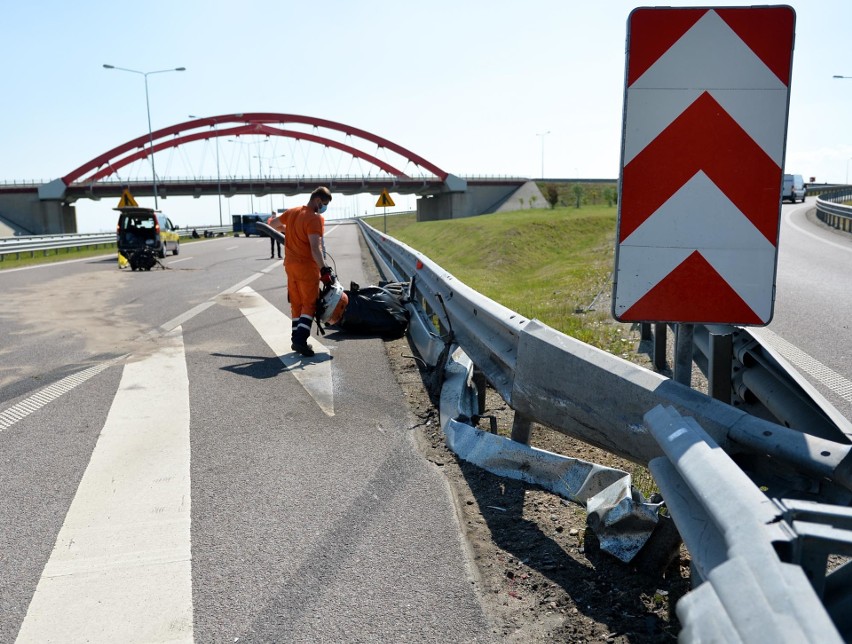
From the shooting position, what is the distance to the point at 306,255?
842cm

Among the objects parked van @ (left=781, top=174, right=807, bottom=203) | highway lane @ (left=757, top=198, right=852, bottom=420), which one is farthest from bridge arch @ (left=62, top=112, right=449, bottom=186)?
highway lane @ (left=757, top=198, right=852, bottom=420)

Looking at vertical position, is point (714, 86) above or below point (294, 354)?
above

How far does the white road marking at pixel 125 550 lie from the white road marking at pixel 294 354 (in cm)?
118

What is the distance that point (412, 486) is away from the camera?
397 cm

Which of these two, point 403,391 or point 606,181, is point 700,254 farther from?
point 606,181

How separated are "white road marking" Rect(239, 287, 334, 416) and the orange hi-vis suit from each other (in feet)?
A: 1.67

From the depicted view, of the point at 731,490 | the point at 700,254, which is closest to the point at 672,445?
the point at 731,490

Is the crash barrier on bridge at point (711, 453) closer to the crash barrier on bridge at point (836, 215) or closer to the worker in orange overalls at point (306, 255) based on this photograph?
the worker in orange overalls at point (306, 255)

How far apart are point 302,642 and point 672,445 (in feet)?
4.47

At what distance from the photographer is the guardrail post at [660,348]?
249 inches

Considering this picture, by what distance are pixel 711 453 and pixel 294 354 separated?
20.1 feet

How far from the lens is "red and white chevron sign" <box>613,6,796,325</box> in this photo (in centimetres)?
316

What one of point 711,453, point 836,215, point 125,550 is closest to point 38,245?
point 125,550

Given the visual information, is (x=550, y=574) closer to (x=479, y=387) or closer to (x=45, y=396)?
(x=479, y=387)
